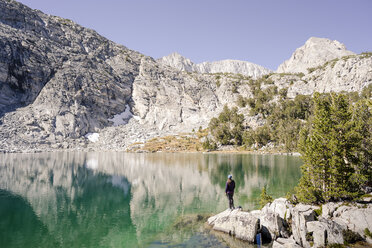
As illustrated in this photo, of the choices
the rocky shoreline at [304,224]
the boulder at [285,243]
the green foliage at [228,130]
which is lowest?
the boulder at [285,243]

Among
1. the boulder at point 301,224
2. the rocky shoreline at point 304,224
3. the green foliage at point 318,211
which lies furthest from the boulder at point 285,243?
the green foliage at point 318,211

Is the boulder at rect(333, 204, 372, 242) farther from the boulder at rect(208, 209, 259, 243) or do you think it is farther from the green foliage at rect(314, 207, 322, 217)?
the boulder at rect(208, 209, 259, 243)

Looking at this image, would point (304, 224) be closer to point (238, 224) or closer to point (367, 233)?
point (367, 233)

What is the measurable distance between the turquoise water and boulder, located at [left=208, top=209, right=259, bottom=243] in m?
1.00

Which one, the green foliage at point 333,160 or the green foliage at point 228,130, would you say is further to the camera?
the green foliage at point 228,130

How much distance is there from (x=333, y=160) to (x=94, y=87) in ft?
461

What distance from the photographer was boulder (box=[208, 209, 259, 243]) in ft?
54.7

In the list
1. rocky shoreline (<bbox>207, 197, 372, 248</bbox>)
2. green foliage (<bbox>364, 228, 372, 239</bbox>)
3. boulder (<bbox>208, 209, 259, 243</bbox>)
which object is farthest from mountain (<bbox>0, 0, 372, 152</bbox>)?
green foliage (<bbox>364, 228, 372, 239</bbox>)

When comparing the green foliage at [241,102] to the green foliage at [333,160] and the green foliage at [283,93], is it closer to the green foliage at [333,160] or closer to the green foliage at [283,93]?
the green foliage at [283,93]

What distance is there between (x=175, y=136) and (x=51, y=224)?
332ft

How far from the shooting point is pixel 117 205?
27156 mm

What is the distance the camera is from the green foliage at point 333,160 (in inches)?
728

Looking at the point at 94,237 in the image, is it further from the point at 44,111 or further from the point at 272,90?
the point at 272,90

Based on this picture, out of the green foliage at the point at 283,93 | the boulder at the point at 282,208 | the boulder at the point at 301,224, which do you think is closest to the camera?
the boulder at the point at 301,224
